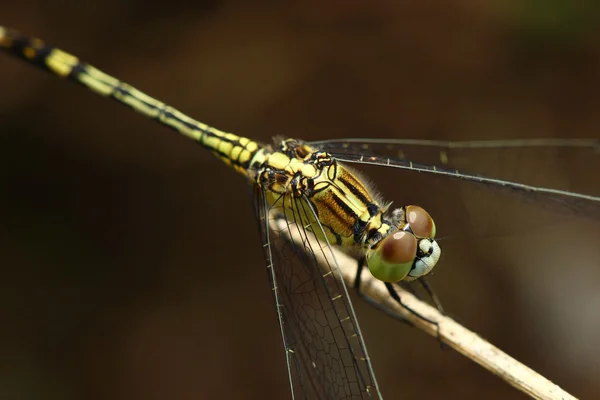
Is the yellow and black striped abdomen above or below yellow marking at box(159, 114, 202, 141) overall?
above

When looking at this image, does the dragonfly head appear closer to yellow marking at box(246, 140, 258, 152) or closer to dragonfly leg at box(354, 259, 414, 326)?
dragonfly leg at box(354, 259, 414, 326)

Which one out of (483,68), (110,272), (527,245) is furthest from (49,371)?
(483,68)

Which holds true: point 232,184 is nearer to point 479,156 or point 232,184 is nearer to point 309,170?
point 309,170

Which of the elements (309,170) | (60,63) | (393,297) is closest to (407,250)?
(393,297)

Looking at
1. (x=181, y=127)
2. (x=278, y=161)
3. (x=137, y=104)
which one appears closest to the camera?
(x=278, y=161)

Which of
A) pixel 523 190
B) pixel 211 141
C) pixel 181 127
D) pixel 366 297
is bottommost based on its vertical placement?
pixel 366 297

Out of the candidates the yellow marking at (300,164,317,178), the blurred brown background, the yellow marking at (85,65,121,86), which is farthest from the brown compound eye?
the yellow marking at (85,65,121,86)

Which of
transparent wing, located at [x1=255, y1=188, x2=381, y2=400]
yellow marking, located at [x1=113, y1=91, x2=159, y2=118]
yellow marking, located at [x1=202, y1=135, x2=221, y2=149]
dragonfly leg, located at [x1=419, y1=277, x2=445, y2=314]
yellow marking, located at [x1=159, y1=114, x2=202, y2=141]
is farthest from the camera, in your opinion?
yellow marking, located at [x1=113, y1=91, x2=159, y2=118]
